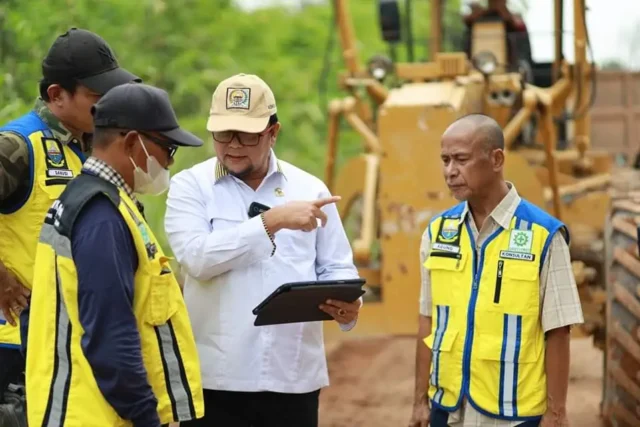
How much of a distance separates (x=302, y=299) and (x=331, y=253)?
40 cm

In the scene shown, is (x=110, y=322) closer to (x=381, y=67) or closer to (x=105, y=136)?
(x=105, y=136)

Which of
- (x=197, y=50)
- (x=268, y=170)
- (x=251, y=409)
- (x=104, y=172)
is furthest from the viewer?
(x=197, y=50)

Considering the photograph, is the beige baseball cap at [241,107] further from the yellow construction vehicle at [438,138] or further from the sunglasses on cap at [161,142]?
the yellow construction vehicle at [438,138]

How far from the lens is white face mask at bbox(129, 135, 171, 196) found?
11.1 feet

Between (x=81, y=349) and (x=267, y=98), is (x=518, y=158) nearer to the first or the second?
(x=267, y=98)

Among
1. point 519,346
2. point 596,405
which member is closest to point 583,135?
point 596,405

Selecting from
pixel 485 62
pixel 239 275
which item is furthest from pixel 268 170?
pixel 485 62

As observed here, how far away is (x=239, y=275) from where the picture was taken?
13.1ft

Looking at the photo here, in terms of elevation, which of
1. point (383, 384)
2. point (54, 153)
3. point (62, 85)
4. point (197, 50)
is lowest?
point (383, 384)

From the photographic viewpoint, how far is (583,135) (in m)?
10.5

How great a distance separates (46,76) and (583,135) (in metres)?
7.31

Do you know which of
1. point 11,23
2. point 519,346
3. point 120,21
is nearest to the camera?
point 519,346

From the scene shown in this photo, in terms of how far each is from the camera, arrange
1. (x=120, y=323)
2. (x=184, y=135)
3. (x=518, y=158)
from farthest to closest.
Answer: (x=518, y=158), (x=184, y=135), (x=120, y=323)

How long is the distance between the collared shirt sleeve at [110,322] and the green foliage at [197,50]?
549 cm
